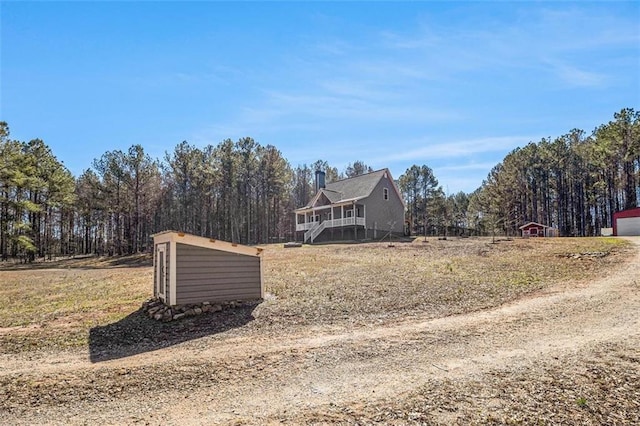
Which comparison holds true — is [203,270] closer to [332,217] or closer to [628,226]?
[332,217]

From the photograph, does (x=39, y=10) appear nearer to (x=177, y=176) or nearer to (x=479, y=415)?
(x=479, y=415)

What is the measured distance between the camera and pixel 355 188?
34.8 m

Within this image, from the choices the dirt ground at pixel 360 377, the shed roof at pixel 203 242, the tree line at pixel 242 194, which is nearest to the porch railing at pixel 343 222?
the tree line at pixel 242 194

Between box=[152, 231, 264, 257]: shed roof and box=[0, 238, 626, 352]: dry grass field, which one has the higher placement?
box=[152, 231, 264, 257]: shed roof

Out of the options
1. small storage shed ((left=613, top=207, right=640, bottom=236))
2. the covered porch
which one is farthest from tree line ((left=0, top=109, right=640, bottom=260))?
the covered porch

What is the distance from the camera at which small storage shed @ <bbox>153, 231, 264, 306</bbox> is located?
33.2ft

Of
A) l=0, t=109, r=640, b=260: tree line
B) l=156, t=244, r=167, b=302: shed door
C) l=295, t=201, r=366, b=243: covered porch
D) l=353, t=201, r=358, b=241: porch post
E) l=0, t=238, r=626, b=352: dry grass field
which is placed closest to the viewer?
l=0, t=238, r=626, b=352: dry grass field

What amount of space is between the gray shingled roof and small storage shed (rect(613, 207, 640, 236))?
1831 cm

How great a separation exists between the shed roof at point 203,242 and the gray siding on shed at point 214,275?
12cm

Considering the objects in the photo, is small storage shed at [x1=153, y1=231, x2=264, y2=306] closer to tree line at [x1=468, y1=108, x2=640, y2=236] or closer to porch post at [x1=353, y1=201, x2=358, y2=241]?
porch post at [x1=353, y1=201, x2=358, y2=241]

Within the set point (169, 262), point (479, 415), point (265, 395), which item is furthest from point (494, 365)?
point (169, 262)

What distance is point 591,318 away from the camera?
28.5 feet

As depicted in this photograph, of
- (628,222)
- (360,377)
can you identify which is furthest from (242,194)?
(360,377)

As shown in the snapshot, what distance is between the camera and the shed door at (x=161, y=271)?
10.6 metres
